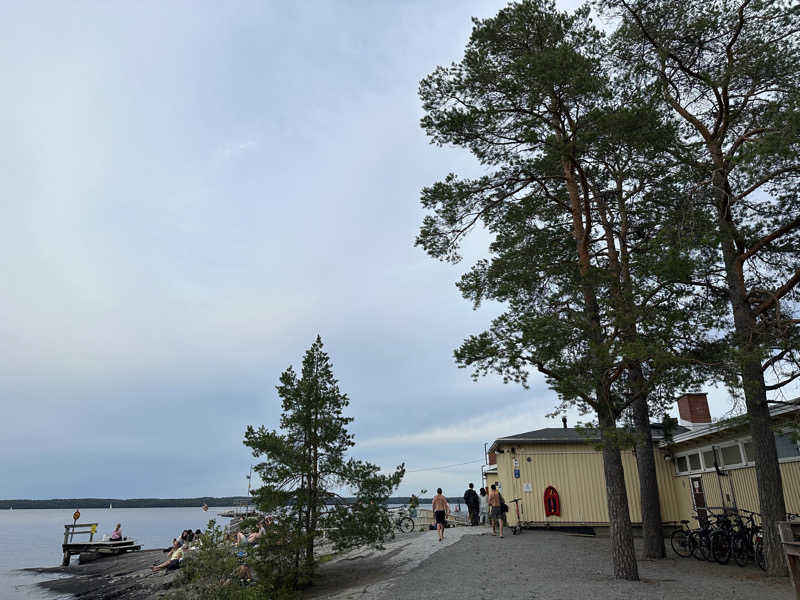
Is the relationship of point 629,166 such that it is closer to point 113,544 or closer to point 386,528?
point 386,528

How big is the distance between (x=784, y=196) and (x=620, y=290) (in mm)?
3798

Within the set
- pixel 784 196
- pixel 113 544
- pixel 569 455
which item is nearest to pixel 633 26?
pixel 784 196

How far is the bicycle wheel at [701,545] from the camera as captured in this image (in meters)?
12.3

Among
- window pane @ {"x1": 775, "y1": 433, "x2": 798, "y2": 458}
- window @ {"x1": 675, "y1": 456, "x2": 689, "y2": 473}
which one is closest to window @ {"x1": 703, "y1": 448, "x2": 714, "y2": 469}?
window @ {"x1": 675, "y1": 456, "x2": 689, "y2": 473}

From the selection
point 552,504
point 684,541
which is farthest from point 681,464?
point 684,541

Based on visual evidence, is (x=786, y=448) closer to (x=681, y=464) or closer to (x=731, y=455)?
(x=731, y=455)

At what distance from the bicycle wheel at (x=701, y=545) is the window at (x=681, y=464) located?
5.84 m

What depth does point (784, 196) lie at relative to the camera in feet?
34.9

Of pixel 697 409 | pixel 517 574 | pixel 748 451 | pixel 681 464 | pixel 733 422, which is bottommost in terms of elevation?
pixel 517 574

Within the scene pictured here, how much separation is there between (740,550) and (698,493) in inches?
239

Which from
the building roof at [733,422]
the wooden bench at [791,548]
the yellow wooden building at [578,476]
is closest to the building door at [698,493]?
the yellow wooden building at [578,476]

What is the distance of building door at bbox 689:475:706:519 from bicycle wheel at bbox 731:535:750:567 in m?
5.18

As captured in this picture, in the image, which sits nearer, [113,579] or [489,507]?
[489,507]

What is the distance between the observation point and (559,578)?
31.0 ft
